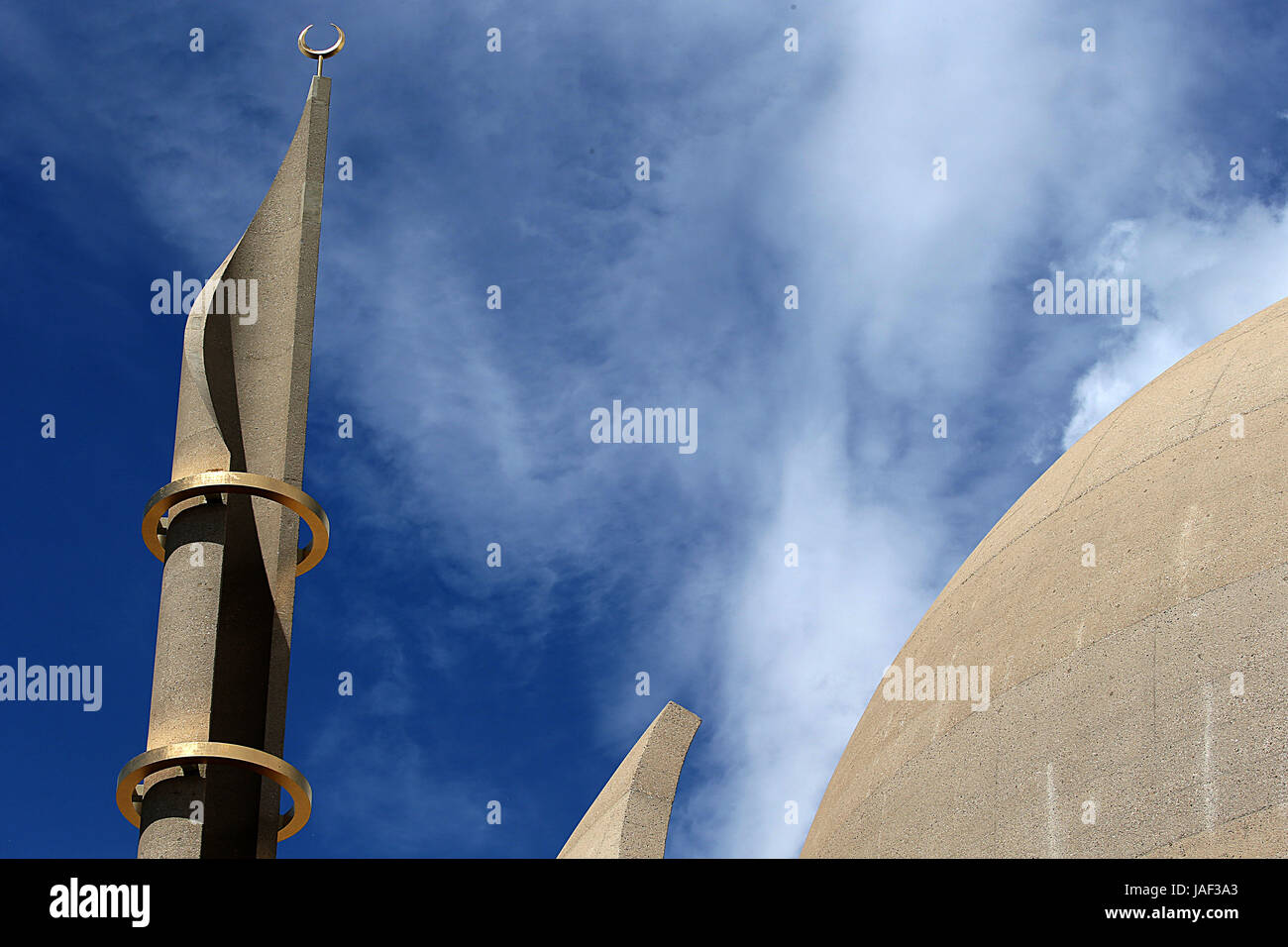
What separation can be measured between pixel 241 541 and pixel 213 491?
0.50 m

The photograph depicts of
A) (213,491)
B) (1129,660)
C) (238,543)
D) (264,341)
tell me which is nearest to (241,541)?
(238,543)

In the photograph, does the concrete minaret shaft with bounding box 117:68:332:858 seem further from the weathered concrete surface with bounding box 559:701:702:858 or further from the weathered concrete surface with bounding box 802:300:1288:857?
the weathered concrete surface with bounding box 802:300:1288:857

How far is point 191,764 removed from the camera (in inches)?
389

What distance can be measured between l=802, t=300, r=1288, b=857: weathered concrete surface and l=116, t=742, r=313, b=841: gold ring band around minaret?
5.11 metres

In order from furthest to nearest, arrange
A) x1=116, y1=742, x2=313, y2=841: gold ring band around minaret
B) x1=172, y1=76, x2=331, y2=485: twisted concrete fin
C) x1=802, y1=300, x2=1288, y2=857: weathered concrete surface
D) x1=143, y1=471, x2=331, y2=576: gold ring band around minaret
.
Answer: x1=172, y1=76, x2=331, y2=485: twisted concrete fin → x1=143, y1=471, x2=331, y2=576: gold ring band around minaret → x1=802, y1=300, x2=1288, y2=857: weathered concrete surface → x1=116, y1=742, x2=313, y2=841: gold ring band around minaret

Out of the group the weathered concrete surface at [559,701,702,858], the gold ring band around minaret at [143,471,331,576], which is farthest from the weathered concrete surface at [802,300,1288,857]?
the gold ring band around minaret at [143,471,331,576]

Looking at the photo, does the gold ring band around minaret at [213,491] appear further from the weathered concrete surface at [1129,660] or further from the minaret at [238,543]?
the weathered concrete surface at [1129,660]

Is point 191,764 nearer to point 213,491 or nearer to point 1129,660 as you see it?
point 213,491

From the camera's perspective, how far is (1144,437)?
12.8 meters

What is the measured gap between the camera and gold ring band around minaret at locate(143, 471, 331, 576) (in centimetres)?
1072

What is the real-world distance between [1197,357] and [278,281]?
8344mm

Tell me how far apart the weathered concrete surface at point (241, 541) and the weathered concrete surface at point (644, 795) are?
8.20ft
